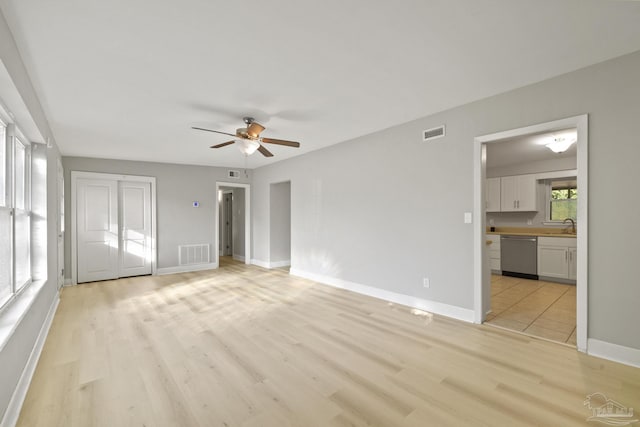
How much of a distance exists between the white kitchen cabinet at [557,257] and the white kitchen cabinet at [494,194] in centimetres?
127

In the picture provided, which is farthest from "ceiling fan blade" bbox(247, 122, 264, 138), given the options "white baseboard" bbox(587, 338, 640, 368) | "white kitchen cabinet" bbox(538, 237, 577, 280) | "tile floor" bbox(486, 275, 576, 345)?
"white kitchen cabinet" bbox(538, 237, 577, 280)

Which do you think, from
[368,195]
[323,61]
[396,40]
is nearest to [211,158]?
[368,195]

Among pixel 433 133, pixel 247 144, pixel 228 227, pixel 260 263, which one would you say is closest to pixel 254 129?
pixel 247 144

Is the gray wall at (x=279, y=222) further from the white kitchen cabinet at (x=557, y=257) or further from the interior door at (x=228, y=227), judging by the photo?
the white kitchen cabinet at (x=557, y=257)

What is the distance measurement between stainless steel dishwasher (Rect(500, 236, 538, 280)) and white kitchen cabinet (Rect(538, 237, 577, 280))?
102mm

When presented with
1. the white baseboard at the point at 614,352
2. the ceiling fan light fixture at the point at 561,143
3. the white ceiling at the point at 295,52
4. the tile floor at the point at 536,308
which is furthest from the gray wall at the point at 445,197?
the ceiling fan light fixture at the point at 561,143

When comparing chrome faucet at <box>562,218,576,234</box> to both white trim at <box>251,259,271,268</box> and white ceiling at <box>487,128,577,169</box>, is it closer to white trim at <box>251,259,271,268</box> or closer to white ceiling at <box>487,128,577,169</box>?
white ceiling at <box>487,128,577,169</box>

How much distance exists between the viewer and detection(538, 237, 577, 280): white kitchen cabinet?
17.7 ft

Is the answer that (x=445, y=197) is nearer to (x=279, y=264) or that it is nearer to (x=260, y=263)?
(x=279, y=264)

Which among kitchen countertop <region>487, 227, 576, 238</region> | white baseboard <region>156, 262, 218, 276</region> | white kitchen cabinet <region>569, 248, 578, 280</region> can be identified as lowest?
white baseboard <region>156, 262, 218, 276</region>

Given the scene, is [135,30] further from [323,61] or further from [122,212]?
[122,212]

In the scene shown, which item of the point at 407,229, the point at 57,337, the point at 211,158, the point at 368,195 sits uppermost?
the point at 211,158

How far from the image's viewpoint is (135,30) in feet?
6.74

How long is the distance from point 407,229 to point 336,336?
5.93ft
